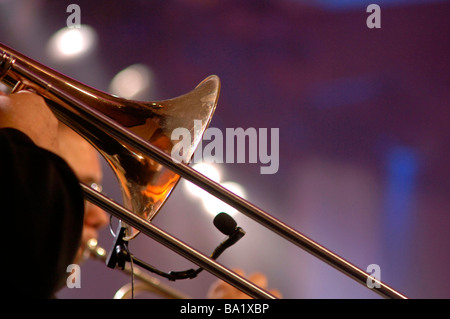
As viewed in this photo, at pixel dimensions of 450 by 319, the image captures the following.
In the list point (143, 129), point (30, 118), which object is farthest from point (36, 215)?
point (143, 129)

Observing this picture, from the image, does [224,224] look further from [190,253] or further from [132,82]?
[132,82]

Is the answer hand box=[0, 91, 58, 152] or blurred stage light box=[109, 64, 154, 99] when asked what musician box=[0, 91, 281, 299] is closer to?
hand box=[0, 91, 58, 152]

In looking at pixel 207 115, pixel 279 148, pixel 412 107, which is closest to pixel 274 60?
pixel 279 148

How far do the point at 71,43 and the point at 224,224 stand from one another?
1868mm

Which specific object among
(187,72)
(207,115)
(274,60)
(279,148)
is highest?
(274,60)

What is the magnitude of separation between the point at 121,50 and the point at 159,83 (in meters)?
0.27

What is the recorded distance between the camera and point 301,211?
3039 millimetres

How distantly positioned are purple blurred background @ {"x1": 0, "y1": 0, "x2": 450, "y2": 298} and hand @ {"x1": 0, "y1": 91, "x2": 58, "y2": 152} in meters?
2.04

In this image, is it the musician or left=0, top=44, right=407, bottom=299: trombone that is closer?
the musician

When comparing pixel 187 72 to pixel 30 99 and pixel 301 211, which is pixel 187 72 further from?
Result: pixel 30 99

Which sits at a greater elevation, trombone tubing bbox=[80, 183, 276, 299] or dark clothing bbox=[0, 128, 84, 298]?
trombone tubing bbox=[80, 183, 276, 299]

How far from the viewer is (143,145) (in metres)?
0.82

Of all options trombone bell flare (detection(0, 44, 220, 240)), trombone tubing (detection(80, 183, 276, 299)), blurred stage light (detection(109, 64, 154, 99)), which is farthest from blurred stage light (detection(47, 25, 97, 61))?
trombone tubing (detection(80, 183, 276, 299))

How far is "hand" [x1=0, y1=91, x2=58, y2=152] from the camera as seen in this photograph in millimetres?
615
